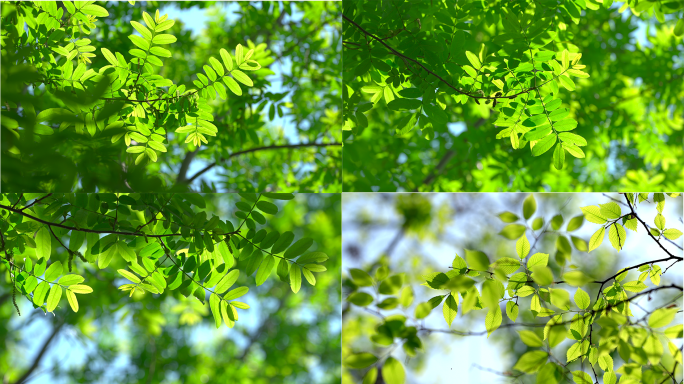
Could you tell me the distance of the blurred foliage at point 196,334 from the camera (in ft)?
10.7

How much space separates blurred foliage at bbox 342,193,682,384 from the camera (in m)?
0.80

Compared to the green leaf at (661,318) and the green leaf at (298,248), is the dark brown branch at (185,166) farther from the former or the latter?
the green leaf at (661,318)

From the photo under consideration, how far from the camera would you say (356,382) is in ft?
5.21

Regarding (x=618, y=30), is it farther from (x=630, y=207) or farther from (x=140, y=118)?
(x=140, y=118)

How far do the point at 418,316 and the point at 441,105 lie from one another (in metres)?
0.67

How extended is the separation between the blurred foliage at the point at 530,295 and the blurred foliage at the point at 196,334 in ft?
4.98

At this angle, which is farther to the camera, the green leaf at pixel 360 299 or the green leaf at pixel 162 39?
the green leaf at pixel 162 39

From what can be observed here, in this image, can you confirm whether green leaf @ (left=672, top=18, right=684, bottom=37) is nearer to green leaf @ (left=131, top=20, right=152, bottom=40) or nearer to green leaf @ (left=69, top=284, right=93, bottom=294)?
green leaf @ (left=131, top=20, right=152, bottom=40)

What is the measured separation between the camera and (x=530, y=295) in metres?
1.09

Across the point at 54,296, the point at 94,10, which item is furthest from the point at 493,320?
the point at 94,10

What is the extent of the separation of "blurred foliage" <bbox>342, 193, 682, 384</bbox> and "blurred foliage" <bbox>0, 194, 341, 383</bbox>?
1519 mm

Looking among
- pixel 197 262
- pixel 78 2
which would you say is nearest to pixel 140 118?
pixel 78 2

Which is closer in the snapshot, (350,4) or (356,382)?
(350,4)

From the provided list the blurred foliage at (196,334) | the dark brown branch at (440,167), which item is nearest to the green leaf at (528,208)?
the dark brown branch at (440,167)
